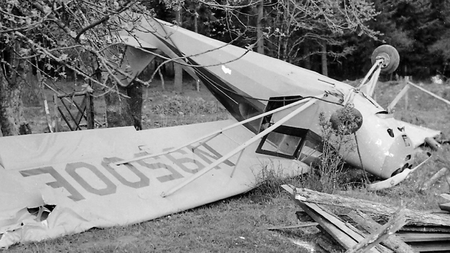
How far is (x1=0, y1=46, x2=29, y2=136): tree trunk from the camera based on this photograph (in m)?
7.18

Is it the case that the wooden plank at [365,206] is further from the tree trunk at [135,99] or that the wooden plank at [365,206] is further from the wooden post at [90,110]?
the wooden post at [90,110]

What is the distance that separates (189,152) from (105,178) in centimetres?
170

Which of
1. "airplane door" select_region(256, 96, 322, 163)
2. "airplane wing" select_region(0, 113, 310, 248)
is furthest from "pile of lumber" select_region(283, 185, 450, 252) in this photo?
"airplane door" select_region(256, 96, 322, 163)

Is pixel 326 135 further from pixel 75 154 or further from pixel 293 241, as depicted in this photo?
pixel 75 154

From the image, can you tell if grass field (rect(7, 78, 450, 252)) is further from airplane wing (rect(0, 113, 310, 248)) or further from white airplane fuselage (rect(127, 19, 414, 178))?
white airplane fuselage (rect(127, 19, 414, 178))

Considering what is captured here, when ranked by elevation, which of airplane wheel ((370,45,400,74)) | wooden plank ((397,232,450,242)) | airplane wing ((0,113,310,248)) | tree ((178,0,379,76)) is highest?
tree ((178,0,379,76))

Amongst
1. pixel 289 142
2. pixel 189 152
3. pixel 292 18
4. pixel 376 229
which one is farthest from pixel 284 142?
pixel 376 229

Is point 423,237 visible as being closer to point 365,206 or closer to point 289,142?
point 365,206

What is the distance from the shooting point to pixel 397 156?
6965 mm

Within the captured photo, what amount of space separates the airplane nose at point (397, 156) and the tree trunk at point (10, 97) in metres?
6.19

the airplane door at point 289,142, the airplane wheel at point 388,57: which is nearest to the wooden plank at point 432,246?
the airplane door at point 289,142

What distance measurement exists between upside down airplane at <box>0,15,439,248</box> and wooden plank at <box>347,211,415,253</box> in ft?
6.67

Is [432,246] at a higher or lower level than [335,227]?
lower

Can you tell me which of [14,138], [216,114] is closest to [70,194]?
[14,138]
